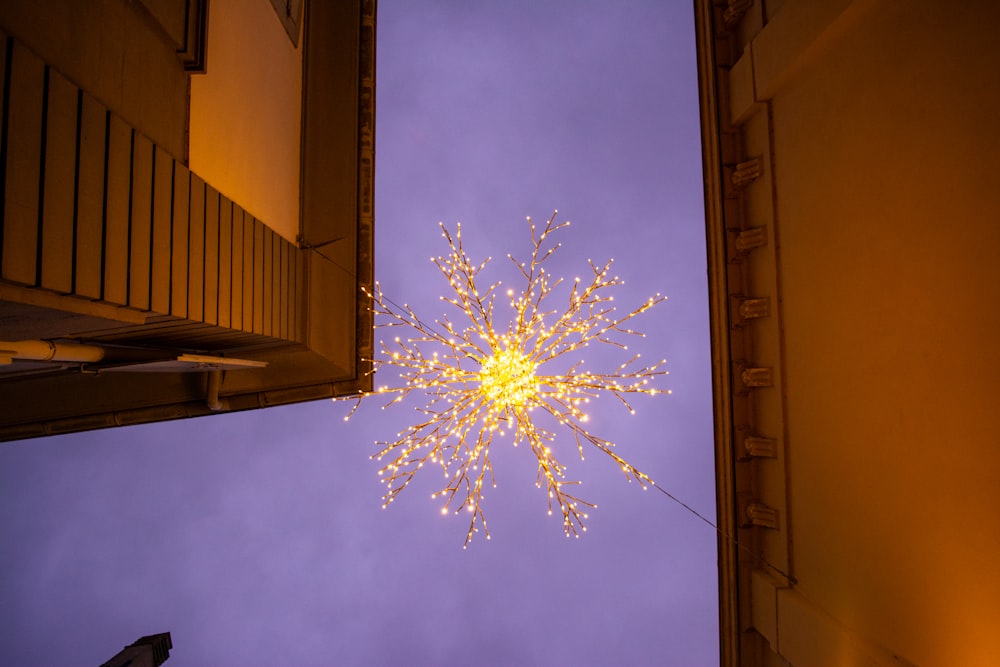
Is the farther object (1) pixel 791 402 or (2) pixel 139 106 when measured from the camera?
(1) pixel 791 402

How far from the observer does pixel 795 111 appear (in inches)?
231

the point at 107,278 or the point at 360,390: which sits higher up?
the point at 107,278

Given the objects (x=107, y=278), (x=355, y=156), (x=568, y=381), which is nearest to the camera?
(x=107, y=278)

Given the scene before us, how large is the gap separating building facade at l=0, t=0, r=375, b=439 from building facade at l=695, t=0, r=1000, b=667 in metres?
4.58

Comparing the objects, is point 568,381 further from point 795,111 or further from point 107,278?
point 795,111

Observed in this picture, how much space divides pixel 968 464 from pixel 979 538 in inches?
21.1

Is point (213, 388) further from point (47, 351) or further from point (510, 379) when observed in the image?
point (510, 379)

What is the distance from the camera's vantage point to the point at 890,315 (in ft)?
15.5

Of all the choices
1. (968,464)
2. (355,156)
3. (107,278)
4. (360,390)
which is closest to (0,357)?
(107,278)

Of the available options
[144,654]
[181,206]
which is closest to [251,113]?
[181,206]

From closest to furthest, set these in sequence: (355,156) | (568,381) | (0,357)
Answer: (0,357)
(568,381)
(355,156)

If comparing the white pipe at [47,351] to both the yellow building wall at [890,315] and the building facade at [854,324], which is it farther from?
the yellow building wall at [890,315]

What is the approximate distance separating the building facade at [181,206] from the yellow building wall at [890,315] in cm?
495

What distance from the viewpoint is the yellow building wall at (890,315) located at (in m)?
3.95
